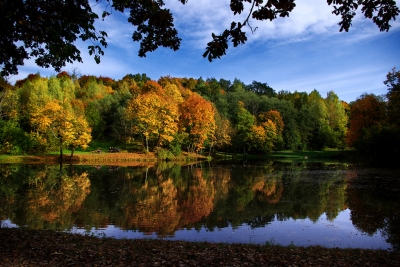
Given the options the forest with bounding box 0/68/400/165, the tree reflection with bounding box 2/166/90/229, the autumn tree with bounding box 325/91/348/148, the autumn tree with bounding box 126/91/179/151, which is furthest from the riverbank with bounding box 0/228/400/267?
the autumn tree with bounding box 325/91/348/148

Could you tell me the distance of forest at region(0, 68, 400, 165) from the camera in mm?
42844

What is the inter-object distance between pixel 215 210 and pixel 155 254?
8320 mm

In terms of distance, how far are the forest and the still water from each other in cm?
1344

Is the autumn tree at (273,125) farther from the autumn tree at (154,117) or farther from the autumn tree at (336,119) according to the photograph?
the autumn tree at (154,117)

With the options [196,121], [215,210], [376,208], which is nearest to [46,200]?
[215,210]

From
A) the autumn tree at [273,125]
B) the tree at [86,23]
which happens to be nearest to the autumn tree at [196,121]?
the autumn tree at [273,125]

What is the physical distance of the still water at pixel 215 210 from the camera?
11.5 metres

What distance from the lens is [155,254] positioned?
7602 mm

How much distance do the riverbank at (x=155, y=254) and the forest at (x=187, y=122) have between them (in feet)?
72.8

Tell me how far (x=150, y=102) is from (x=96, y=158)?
42.5 feet

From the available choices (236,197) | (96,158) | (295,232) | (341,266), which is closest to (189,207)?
(236,197)

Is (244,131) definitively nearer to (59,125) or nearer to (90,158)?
(90,158)

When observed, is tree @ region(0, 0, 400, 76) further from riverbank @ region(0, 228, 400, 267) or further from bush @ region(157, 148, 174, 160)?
bush @ region(157, 148, 174, 160)

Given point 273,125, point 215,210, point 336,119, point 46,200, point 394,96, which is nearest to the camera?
point 215,210
